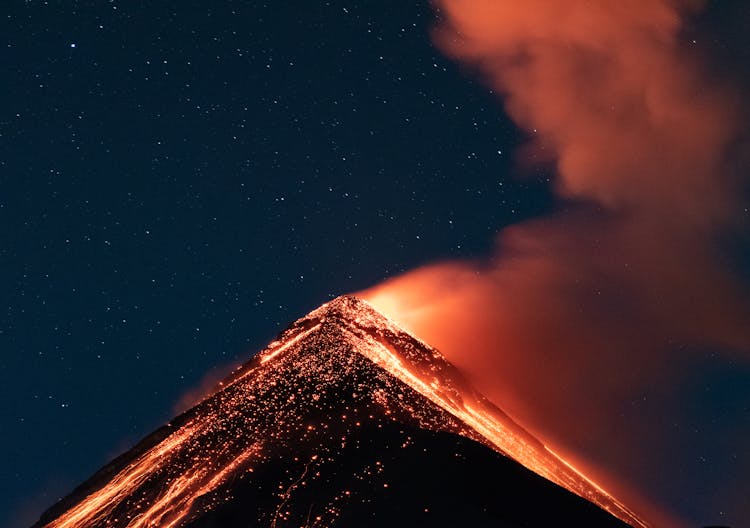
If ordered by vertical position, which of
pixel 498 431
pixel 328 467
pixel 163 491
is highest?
pixel 163 491

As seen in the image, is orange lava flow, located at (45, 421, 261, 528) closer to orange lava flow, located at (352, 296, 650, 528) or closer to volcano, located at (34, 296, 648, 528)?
volcano, located at (34, 296, 648, 528)

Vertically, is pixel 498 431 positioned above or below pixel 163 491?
below

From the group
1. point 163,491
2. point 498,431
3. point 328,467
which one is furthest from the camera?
point 498,431

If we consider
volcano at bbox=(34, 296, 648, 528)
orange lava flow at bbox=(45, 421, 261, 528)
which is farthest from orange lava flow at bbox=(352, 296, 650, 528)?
orange lava flow at bbox=(45, 421, 261, 528)

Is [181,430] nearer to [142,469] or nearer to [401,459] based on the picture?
[142,469]

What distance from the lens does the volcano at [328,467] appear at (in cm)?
1678

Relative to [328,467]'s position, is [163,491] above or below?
above

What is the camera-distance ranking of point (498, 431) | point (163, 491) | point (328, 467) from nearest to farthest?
point (328, 467), point (163, 491), point (498, 431)

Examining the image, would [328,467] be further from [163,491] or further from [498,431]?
[498,431]

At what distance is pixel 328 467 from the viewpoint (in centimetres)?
1941

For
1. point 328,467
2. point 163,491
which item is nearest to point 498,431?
point 328,467

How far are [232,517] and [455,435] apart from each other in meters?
8.11

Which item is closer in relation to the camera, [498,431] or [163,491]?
[163,491]

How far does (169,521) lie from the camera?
1870 cm
